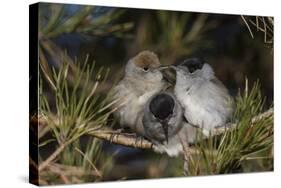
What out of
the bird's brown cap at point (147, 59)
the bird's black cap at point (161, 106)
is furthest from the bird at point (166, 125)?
the bird's brown cap at point (147, 59)

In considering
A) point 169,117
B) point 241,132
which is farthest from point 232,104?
point 169,117

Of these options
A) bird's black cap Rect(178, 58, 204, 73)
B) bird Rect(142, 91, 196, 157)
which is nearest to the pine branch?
bird Rect(142, 91, 196, 157)

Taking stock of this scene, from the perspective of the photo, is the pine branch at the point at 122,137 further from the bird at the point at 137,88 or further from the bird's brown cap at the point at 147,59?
the bird's brown cap at the point at 147,59

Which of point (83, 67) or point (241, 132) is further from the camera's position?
point (241, 132)

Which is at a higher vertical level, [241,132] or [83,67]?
[83,67]

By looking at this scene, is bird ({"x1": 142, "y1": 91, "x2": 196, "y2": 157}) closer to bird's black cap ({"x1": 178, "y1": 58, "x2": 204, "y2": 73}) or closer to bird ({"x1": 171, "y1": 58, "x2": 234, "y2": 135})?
bird ({"x1": 171, "y1": 58, "x2": 234, "y2": 135})

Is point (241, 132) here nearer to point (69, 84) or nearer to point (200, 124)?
point (200, 124)
